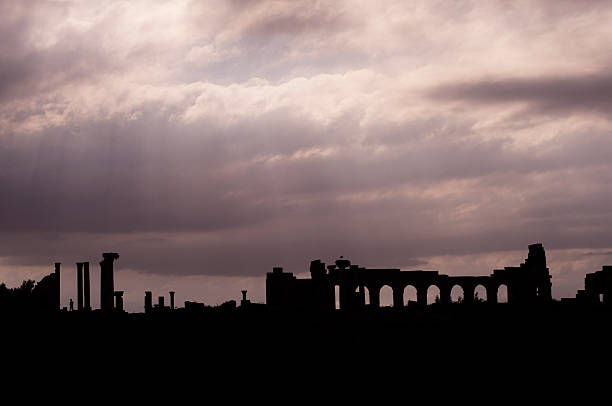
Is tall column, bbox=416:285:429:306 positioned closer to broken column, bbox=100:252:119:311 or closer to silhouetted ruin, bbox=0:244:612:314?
silhouetted ruin, bbox=0:244:612:314

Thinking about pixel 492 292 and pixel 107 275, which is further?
pixel 492 292

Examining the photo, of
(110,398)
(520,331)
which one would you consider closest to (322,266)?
(520,331)

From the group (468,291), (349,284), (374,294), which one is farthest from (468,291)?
(349,284)

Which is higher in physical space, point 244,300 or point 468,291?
point 468,291

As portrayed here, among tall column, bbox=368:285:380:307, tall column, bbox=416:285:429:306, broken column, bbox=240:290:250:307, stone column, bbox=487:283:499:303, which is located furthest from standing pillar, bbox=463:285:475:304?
broken column, bbox=240:290:250:307

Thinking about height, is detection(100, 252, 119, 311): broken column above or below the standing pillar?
above

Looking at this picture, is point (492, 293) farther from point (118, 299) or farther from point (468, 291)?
point (118, 299)

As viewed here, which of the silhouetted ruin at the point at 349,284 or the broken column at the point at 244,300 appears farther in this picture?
the broken column at the point at 244,300

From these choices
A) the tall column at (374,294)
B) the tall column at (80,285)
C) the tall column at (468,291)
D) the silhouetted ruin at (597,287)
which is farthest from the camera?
the tall column at (468,291)

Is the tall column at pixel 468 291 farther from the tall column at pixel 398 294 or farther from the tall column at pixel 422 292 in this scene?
the tall column at pixel 398 294

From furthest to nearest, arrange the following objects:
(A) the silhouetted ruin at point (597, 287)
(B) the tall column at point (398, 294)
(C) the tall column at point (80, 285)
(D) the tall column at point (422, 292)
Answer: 1. (D) the tall column at point (422, 292)
2. (B) the tall column at point (398, 294)
3. (C) the tall column at point (80, 285)
4. (A) the silhouetted ruin at point (597, 287)

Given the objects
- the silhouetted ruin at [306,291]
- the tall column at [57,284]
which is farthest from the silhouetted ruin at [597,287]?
the tall column at [57,284]

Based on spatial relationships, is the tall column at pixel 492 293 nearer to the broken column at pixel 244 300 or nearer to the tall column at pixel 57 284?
the broken column at pixel 244 300

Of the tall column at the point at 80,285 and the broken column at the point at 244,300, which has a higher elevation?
the tall column at the point at 80,285
